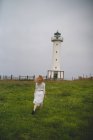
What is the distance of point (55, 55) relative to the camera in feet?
111

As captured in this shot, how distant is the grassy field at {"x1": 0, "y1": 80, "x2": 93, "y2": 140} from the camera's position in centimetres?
A: 877

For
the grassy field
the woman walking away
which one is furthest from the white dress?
the grassy field

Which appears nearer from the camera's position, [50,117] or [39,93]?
[50,117]

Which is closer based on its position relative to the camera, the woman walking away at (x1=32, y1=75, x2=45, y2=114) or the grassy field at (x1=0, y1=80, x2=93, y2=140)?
the grassy field at (x1=0, y1=80, x2=93, y2=140)

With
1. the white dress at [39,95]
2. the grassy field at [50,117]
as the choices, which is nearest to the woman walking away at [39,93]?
the white dress at [39,95]

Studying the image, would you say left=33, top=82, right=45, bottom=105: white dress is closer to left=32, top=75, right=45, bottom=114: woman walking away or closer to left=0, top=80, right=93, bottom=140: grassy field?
left=32, top=75, right=45, bottom=114: woman walking away

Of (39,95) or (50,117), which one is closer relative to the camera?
(50,117)

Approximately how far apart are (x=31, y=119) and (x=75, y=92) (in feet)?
17.3

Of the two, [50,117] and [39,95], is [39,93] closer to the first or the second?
[39,95]

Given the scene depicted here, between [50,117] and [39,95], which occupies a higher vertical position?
[39,95]

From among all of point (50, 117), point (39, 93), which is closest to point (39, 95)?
point (39, 93)

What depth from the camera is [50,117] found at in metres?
10.1

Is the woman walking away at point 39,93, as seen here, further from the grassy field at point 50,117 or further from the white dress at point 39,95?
the grassy field at point 50,117

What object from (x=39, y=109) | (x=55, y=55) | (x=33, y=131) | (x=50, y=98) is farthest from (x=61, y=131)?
(x=55, y=55)
